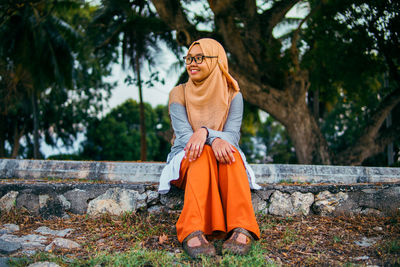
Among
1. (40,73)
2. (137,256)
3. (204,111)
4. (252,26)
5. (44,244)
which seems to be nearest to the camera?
(137,256)

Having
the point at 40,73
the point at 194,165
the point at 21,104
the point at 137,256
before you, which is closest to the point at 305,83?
the point at 194,165

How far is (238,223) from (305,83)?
6.09m

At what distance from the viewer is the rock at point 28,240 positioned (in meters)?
2.56

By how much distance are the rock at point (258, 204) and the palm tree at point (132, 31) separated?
257 inches

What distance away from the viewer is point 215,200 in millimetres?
2523

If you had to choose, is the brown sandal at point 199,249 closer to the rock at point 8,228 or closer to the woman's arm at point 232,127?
the woman's arm at point 232,127

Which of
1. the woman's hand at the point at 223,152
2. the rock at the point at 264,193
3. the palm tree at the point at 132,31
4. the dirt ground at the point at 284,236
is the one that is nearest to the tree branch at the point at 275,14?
the palm tree at the point at 132,31

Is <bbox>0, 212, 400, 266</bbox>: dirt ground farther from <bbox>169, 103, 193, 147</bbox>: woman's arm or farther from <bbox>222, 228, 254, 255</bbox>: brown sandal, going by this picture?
<bbox>169, 103, 193, 147</bbox>: woman's arm

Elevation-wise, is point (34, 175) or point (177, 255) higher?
point (34, 175)

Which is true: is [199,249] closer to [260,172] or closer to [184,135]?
[184,135]

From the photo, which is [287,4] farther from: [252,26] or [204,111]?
[204,111]

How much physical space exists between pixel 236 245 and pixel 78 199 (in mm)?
1661

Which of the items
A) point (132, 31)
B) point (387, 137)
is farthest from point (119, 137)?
point (387, 137)

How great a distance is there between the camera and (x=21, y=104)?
1625cm
